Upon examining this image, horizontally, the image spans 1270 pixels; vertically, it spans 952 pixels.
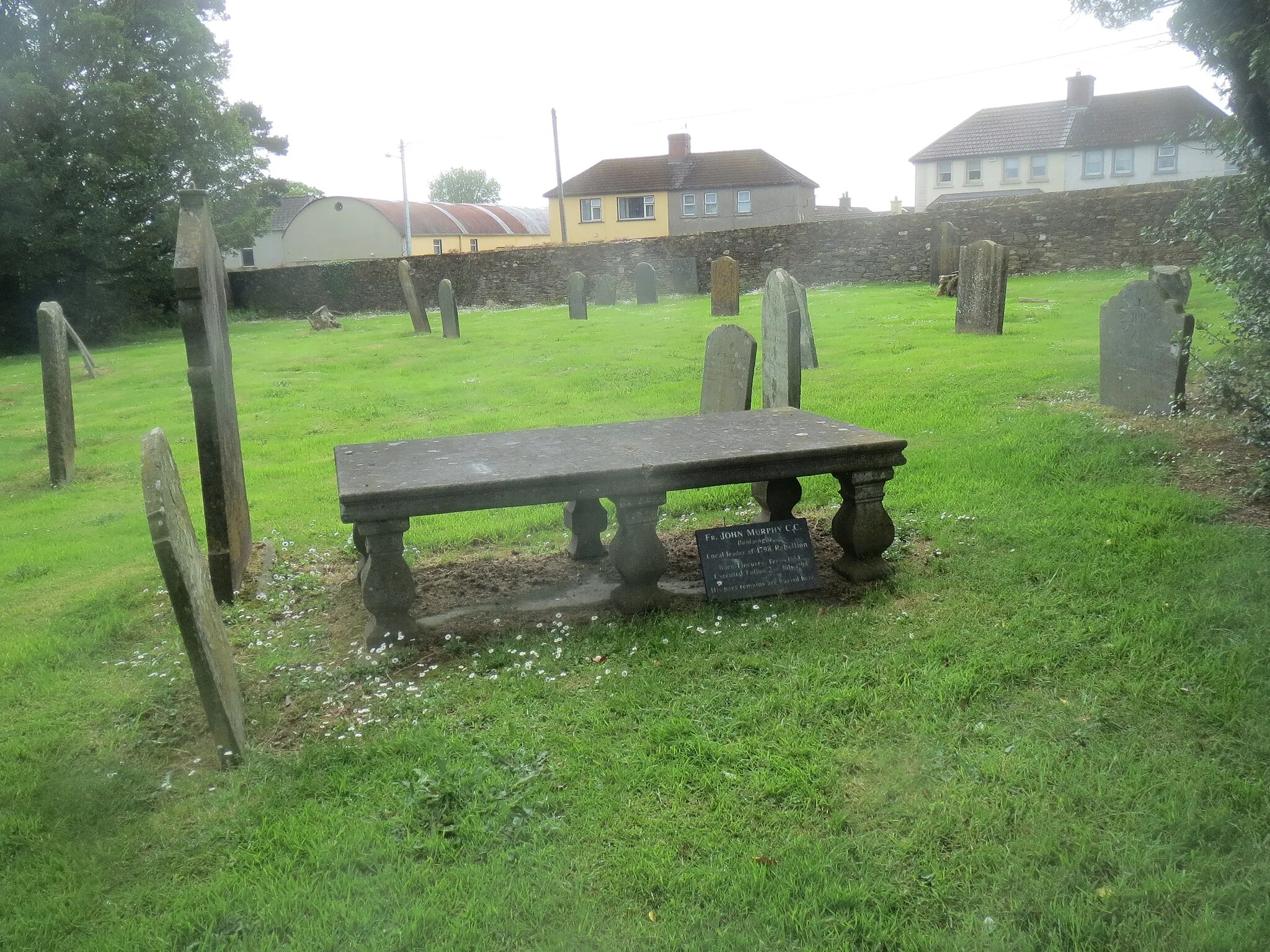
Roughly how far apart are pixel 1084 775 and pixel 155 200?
98.1 feet

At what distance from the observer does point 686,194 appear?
49.0 m

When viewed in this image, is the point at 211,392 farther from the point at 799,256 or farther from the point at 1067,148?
the point at 1067,148

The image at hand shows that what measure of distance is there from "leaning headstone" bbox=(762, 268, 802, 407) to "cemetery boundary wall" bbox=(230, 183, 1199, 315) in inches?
685

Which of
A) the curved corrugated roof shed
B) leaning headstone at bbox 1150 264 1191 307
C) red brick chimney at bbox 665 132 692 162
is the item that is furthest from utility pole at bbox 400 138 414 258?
leaning headstone at bbox 1150 264 1191 307

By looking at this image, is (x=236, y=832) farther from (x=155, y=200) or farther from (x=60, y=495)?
(x=155, y=200)

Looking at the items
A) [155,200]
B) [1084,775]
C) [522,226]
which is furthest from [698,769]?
[522,226]

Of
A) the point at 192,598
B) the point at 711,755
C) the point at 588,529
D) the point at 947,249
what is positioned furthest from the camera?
the point at 947,249

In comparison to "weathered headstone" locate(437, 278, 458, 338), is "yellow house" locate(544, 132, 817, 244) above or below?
above

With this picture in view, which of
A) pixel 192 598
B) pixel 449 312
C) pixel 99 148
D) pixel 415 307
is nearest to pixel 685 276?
pixel 415 307

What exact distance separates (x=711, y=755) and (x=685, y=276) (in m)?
24.5

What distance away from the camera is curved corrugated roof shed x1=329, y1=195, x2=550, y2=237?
1860 inches

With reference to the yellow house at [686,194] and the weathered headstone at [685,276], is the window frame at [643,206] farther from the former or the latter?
the weathered headstone at [685,276]

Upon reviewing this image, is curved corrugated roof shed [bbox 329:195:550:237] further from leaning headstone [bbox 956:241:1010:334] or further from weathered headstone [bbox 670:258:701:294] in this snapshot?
leaning headstone [bbox 956:241:1010:334]

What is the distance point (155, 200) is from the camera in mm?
27625
